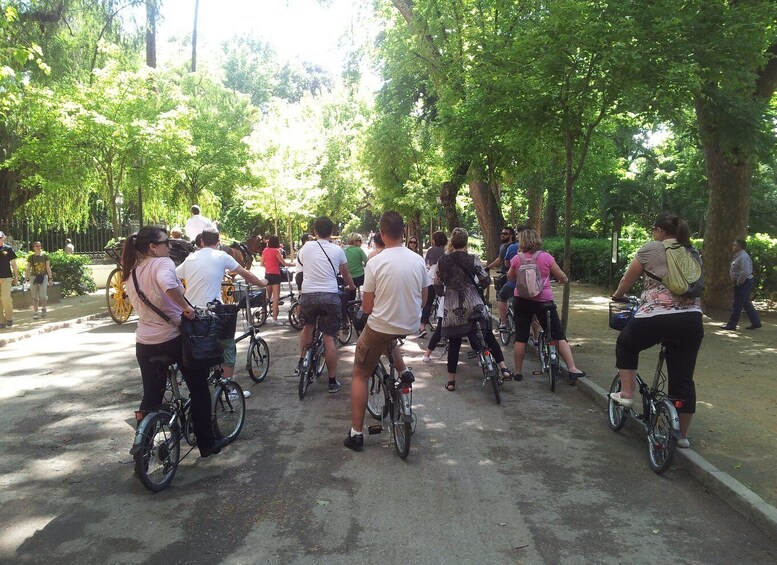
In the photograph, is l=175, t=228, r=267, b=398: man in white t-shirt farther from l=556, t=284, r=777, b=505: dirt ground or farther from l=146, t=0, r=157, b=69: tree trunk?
l=146, t=0, r=157, b=69: tree trunk

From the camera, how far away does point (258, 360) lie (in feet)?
27.1

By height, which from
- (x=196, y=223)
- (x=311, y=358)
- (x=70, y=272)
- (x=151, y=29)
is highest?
(x=151, y=29)

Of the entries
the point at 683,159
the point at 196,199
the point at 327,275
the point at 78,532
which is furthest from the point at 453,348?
the point at 683,159

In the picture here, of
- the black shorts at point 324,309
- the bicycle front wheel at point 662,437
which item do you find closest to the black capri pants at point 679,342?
the bicycle front wheel at point 662,437

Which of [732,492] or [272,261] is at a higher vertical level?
[272,261]

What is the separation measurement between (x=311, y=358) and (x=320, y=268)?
1005 millimetres

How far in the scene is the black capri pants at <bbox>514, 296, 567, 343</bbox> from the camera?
7.64 meters

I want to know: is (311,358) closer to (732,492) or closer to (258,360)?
(258,360)

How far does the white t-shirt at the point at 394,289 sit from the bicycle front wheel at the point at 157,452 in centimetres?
171

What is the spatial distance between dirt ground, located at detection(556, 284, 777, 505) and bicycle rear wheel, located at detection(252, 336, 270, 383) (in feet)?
13.4

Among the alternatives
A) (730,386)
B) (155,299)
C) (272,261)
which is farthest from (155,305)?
(272,261)

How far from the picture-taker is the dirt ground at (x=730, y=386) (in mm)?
5180

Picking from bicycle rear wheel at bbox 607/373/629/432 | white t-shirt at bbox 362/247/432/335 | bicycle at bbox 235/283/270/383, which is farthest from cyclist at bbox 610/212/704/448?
bicycle at bbox 235/283/270/383

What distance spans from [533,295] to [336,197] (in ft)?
124
